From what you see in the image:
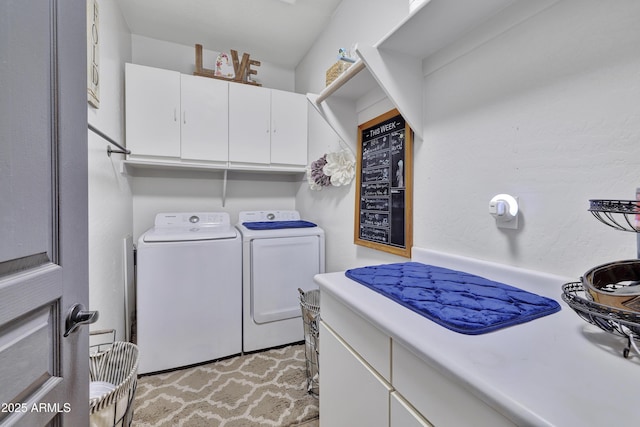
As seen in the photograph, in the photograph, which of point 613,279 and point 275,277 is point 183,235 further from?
point 613,279

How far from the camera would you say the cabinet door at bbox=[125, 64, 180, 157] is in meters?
2.04

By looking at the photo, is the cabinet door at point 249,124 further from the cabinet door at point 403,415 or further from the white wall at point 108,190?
the cabinet door at point 403,415

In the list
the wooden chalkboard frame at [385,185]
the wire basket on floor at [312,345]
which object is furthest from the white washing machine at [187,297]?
the wooden chalkboard frame at [385,185]

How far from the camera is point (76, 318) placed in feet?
2.23

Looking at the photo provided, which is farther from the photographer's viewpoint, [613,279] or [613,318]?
[613,279]

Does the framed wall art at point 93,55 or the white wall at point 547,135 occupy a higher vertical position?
the framed wall art at point 93,55

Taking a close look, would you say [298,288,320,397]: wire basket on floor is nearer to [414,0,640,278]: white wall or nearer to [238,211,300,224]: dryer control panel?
[414,0,640,278]: white wall

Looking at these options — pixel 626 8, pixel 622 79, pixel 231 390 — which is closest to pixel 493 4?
pixel 626 8

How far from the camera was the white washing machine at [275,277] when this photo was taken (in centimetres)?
209

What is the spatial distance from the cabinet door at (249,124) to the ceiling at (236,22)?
18.5 inches

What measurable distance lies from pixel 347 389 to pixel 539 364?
0.62 m

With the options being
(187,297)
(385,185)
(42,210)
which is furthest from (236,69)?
(42,210)

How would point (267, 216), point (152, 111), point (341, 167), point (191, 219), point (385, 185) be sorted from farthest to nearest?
1. point (267, 216)
2. point (191, 219)
3. point (152, 111)
4. point (341, 167)
5. point (385, 185)

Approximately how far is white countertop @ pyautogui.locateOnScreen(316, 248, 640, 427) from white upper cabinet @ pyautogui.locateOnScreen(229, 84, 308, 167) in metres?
2.00
